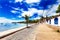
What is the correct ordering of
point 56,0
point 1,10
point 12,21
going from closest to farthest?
point 1,10
point 12,21
point 56,0

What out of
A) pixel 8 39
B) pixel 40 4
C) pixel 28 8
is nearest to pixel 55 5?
pixel 40 4

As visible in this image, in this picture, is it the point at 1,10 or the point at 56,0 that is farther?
the point at 56,0

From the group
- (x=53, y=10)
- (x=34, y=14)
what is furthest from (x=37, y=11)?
(x=53, y=10)

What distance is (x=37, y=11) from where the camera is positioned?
15.0 feet

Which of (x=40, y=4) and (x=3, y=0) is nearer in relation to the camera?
(x=3, y=0)

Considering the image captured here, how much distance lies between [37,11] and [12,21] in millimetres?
775

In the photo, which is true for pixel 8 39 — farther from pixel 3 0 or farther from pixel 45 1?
pixel 45 1

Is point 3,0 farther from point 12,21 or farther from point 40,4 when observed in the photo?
point 40,4

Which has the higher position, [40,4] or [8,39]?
[40,4]

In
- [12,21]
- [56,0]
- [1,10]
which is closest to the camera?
[1,10]

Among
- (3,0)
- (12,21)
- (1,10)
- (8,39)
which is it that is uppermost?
(3,0)

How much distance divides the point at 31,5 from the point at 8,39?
1.14m

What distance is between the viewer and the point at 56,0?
4676 millimetres

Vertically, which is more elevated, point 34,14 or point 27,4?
point 27,4
